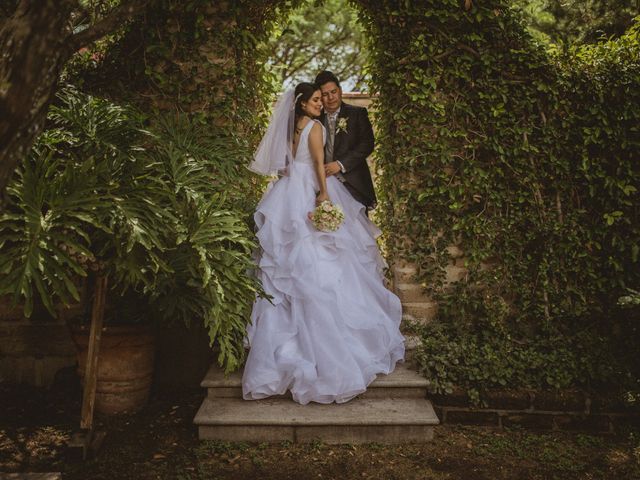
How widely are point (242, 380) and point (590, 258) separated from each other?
9.67 feet

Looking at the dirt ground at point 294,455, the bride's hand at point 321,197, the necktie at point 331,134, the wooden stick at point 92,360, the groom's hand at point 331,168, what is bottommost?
the dirt ground at point 294,455

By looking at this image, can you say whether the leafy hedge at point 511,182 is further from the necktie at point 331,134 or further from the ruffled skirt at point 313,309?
the necktie at point 331,134

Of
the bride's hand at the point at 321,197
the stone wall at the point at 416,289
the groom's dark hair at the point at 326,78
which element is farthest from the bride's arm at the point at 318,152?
the stone wall at the point at 416,289

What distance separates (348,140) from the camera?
16.0 feet

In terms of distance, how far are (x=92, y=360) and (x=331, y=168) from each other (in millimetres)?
2518

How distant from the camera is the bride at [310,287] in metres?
3.71

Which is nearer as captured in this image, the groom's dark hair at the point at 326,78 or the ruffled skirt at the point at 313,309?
the ruffled skirt at the point at 313,309

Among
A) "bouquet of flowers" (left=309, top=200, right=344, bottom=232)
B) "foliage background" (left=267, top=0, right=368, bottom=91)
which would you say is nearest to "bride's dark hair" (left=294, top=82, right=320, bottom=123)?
"bouquet of flowers" (left=309, top=200, right=344, bottom=232)

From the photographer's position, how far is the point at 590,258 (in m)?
4.21

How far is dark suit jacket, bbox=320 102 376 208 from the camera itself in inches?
189

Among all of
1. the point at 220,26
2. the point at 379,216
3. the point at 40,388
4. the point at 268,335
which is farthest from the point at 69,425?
the point at 220,26

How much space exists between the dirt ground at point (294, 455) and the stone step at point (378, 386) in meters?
0.32

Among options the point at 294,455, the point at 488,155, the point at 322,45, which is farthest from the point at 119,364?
the point at 322,45

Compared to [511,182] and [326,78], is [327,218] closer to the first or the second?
[326,78]
